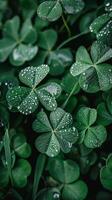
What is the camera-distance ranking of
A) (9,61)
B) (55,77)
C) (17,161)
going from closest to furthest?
(17,161), (55,77), (9,61)

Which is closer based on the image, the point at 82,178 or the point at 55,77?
the point at 82,178

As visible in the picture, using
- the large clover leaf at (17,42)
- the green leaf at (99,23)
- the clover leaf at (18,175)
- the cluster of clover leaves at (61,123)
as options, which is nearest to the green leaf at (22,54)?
the large clover leaf at (17,42)

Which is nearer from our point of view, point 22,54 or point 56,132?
point 56,132

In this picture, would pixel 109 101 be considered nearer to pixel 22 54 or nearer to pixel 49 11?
pixel 49 11

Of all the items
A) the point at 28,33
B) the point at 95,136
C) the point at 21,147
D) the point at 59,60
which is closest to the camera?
the point at 95,136

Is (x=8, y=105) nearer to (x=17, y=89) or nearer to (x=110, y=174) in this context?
(x=17, y=89)

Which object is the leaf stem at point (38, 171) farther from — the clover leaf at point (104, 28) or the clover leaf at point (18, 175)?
the clover leaf at point (104, 28)

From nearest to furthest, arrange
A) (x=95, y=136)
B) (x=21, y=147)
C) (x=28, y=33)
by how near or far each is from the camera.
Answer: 1. (x=95, y=136)
2. (x=21, y=147)
3. (x=28, y=33)

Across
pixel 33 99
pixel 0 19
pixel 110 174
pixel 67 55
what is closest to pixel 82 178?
pixel 110 174

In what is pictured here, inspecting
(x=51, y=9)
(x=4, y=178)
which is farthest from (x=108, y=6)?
(x=4, y=178)
